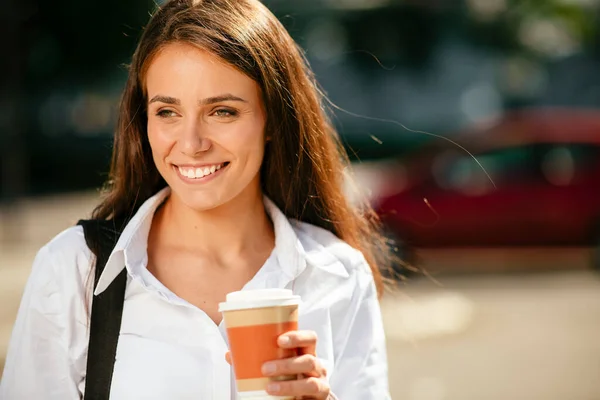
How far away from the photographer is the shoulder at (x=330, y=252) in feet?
9.14

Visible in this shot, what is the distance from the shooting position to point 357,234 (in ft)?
10.2

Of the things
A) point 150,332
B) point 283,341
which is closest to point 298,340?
point 283,341

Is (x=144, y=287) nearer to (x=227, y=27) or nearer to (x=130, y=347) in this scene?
(x=130, y=347)

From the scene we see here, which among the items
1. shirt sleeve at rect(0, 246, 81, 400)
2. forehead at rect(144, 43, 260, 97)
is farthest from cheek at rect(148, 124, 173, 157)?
shirt sleeve at rect(0, 246, 81, 400)

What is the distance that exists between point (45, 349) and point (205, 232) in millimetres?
576

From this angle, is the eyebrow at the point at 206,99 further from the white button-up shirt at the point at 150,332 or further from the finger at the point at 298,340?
the finger at the point at 298,340

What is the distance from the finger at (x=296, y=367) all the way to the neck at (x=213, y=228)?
76cm

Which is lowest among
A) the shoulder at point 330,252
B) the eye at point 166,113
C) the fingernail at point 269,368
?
the fingernail at point 269,368

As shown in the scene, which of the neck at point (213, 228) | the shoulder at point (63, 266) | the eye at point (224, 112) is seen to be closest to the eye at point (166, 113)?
the eye at point (224, 112)

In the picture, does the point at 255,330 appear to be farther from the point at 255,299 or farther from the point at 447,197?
the point at 447,197

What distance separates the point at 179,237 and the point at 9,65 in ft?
47.1

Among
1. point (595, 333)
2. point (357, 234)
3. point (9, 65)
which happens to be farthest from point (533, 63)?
point (357, 234)

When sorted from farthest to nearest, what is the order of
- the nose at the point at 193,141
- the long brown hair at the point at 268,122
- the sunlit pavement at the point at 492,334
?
the sunlit pavement at the point at 492,334, the long brown hair at the point at 268,122, the nose at the point at 193,141

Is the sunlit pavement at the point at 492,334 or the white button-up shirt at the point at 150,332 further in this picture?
the sunlit pavement at the point at 492,334
